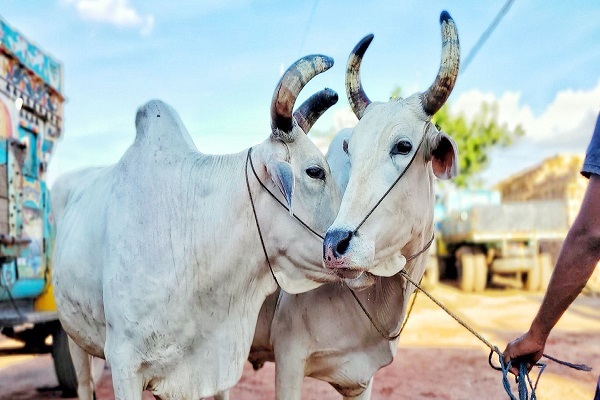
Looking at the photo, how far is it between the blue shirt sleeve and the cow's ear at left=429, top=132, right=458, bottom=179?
909 mm

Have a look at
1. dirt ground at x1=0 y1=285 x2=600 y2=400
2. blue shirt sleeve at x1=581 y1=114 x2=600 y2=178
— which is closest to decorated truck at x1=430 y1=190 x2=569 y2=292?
dirt ground at x1=0 y1=285 x2=600 y2=400

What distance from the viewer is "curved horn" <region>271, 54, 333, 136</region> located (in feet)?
8.48

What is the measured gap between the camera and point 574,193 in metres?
14.5

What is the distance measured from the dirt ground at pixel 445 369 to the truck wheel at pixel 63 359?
35cm

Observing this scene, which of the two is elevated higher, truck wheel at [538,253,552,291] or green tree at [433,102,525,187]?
green tree at [433,102,525,187]

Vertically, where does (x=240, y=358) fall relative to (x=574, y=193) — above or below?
below

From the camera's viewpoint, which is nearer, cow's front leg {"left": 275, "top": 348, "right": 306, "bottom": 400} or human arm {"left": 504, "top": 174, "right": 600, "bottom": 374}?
human arm {"left": 504, "top": 174, "right": 600, "bottom": 374}

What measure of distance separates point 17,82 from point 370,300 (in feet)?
10.6

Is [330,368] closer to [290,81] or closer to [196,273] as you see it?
[196,273]

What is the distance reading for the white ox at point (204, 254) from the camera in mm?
→ 2590

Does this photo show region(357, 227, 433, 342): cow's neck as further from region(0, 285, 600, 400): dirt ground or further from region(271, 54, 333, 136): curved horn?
region(0, 285, 600, 400): dirt ground

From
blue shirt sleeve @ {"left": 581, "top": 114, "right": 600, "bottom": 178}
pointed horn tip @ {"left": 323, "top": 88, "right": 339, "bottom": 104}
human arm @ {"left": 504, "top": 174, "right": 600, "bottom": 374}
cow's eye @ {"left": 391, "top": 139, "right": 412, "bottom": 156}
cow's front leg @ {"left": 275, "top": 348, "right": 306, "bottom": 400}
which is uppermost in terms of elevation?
pointed horn tip @ {"left": 323, "top": 88, "right": 339, "bottom": 104}

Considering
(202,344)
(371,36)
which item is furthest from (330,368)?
(371,36)

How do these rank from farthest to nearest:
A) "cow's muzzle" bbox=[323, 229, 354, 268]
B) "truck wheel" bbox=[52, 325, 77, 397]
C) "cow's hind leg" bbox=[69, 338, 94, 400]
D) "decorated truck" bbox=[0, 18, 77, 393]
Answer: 1. "truck wheel" bbox=[52, 325, 77, 397]
2. "decorated truck" bbox=[0, 18, 77, 393]
3. "cow's hind leg" bbox=[69, 338, 94, 400]
4. "cow's muzzle" bbox=[323, 229, 354, 268]
